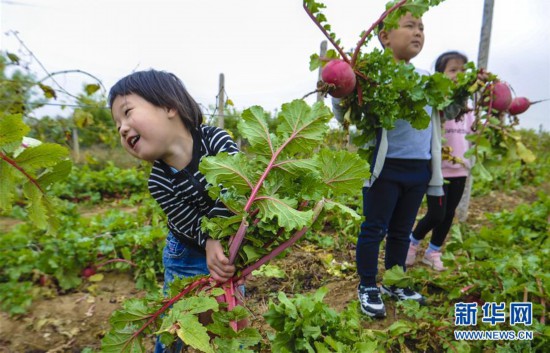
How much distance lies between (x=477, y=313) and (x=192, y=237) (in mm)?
1448

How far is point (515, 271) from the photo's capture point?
1.78m

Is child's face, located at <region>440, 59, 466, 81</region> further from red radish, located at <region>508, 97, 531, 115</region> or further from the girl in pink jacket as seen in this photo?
red radish, located at <region>508, 97, 531, 115</region>

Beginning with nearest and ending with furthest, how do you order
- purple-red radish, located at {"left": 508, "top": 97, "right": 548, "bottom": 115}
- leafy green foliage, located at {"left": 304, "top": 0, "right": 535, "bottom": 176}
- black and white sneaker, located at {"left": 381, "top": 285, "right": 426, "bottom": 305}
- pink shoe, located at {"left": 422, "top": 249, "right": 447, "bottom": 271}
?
leafy green foliage, located at {"left": 304, "top": 0, "right": 535, "bottom": 176} → black and white sneaker, located at {"left": 381, "top": 285, "right": 426, "bottom": 305} → purple-red radish, located at {"left": 508, "top": 97, "right": 548, "bottom": 115} → pink shoe, located at {"left": 422, "top": 249, "right": 447, "bottom": 271}

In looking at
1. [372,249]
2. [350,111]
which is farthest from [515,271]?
[350,111]

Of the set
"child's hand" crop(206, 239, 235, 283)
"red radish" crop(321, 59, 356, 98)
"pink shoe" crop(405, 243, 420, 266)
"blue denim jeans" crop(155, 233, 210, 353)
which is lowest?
"pink shoe" crop(405, 243, 420, 266)

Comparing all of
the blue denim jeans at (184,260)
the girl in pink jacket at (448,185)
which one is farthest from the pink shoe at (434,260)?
the blue denim jeans at (184,260)

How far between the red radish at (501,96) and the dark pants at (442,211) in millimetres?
609

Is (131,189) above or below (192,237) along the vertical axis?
below

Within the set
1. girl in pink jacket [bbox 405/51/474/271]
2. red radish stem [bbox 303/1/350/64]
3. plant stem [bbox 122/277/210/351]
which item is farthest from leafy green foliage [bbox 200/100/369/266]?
girl in pink jacket [bbox 405/51/474/271]

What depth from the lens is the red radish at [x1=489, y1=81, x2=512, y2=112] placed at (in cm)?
179

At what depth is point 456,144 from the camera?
2439mm

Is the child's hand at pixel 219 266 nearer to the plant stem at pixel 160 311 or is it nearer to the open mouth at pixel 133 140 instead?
the plant stem at pixel 160 311

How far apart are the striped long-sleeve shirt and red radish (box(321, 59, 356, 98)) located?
0.43 meters

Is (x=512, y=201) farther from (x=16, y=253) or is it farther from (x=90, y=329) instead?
(x=16, y=253)
